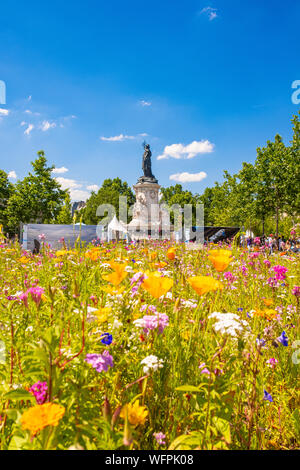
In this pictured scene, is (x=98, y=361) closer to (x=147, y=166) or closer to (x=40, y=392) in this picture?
(x=40, y=392)

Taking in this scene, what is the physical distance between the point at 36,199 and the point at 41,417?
91.3ft

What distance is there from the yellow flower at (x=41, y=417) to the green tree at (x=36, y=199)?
2710cm

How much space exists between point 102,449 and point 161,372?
53cm

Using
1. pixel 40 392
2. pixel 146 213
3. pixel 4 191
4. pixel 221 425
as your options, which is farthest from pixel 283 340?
pixel 4 191

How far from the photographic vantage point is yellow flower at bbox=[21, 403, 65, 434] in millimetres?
624

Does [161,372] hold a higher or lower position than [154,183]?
lower

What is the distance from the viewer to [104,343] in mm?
1104

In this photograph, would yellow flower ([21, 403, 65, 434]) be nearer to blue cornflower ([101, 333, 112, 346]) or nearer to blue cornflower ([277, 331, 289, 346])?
blue cornflower ([101, 333, 112, 346])

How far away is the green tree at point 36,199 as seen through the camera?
2581 cm

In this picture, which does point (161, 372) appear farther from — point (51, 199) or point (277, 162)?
point (51, 199)
